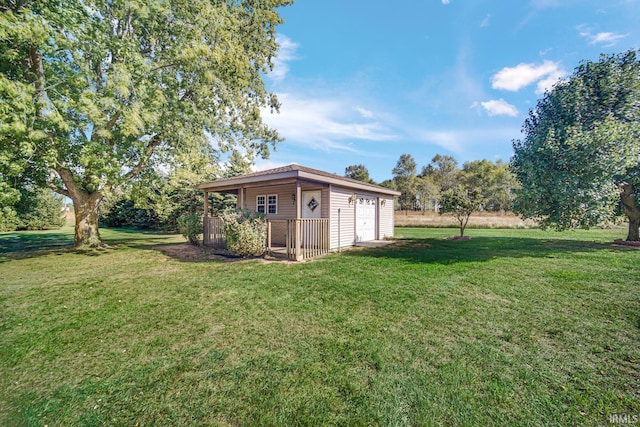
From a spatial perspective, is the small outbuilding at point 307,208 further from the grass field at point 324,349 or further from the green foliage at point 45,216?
the green foliage at point 45,216

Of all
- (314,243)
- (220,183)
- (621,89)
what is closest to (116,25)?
(220,183)

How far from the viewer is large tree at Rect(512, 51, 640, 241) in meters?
8.36

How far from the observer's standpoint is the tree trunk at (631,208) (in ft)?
34.6

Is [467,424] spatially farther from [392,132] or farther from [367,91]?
[392,132]

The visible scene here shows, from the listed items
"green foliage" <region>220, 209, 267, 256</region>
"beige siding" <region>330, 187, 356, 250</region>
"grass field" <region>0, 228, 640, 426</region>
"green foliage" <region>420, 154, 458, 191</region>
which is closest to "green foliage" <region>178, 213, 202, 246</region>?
"green foliage" <region>220, 209, 267, 256</region>

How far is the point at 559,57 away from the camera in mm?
10391

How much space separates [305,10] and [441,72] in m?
7.44

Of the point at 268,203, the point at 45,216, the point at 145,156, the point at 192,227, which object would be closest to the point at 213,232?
the point at 192,227

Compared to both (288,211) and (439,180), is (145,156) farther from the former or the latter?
(439,180)

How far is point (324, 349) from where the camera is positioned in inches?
118

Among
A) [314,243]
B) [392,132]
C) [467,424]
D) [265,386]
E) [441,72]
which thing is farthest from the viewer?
[392,132]

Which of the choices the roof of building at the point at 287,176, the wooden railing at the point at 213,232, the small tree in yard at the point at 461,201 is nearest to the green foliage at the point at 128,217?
the wooden railing at the point at 213,232

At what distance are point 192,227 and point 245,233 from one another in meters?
4.83

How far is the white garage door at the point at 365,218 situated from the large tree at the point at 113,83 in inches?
311
